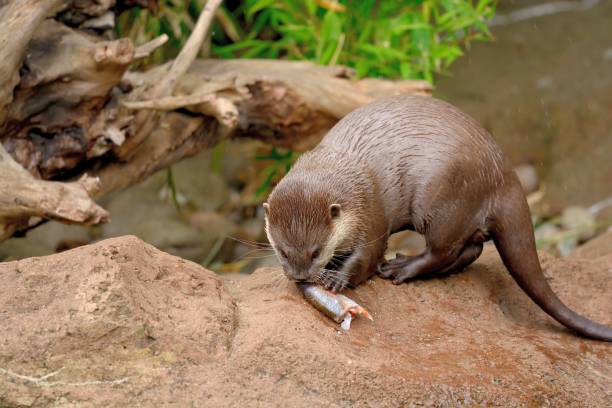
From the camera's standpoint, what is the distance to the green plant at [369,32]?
4.45 m

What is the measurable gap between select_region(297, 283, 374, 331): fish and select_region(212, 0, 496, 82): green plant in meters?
2.10

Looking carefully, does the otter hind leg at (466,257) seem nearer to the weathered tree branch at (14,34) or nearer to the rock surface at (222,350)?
the rock surface at (222,350)

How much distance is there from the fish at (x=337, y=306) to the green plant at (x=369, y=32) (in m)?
2.10

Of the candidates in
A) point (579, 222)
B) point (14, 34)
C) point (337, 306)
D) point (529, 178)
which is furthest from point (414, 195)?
point (529, 178)

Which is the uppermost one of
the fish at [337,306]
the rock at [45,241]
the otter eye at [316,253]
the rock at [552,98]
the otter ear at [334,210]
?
the otter ear at [334,210]

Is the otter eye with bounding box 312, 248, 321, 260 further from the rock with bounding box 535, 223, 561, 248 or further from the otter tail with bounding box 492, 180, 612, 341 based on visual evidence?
the rock with bounding box 535, 223, 561, 248

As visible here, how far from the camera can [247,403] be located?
2096 mm

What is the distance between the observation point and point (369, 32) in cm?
460

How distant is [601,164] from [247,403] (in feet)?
15.4

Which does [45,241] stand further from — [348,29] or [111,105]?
[348,29]

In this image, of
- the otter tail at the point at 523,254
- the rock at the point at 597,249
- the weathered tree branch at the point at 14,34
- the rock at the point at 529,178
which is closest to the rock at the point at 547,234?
the rock at the point at 529,178

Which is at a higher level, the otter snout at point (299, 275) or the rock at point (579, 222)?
the otter snout at point (299, 275)

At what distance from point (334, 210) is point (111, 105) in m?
1.35

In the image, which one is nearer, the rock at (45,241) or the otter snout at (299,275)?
the otter snout at (299,275)
